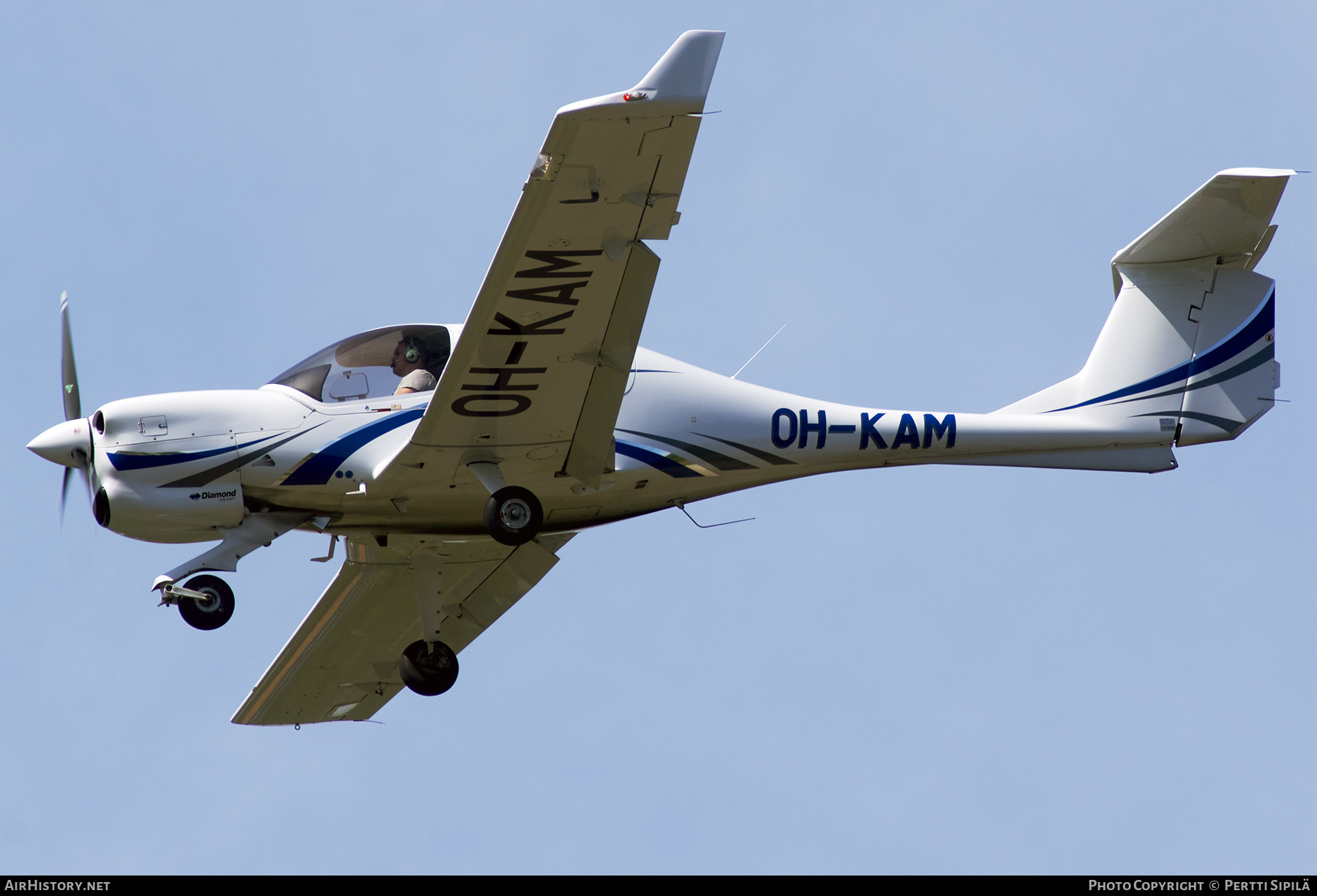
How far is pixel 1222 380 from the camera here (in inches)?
564

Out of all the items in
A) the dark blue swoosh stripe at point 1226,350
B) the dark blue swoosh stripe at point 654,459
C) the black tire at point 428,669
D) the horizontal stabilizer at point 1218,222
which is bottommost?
the black tire at point 428,669

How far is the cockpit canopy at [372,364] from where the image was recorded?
38.9ft

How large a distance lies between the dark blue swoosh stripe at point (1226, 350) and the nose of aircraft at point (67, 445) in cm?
944

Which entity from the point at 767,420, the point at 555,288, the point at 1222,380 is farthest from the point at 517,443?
the point at 1222,380

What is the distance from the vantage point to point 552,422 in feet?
37.5

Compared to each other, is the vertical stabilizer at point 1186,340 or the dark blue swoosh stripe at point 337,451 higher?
the vertical stabilizer at point 1186,340

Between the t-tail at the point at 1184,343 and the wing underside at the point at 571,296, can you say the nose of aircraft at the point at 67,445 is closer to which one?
the wing underside at the point at 571,296

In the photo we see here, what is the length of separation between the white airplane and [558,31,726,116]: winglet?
0.01 meters

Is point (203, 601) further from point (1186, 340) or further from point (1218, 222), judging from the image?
point (1218, 222)

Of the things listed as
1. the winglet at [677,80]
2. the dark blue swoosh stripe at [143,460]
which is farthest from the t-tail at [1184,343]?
the dark blue swoosh stripe at [143,460]

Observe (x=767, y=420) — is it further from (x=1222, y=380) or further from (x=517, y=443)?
(x=1222, y=380)

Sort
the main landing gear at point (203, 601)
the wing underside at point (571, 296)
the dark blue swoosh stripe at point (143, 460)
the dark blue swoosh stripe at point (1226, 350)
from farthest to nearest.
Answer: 1. the dark blue swoosh stripe at point (1226, 350)
2. the dark blue swoosh stripe at point (143, 460)
3. the main landing gear at point (203, 601)
4. the wing underside at point (571, 296)

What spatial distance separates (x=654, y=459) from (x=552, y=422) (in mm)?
1281

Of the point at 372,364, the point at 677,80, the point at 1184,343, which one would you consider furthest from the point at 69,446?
the point at 1184,343
